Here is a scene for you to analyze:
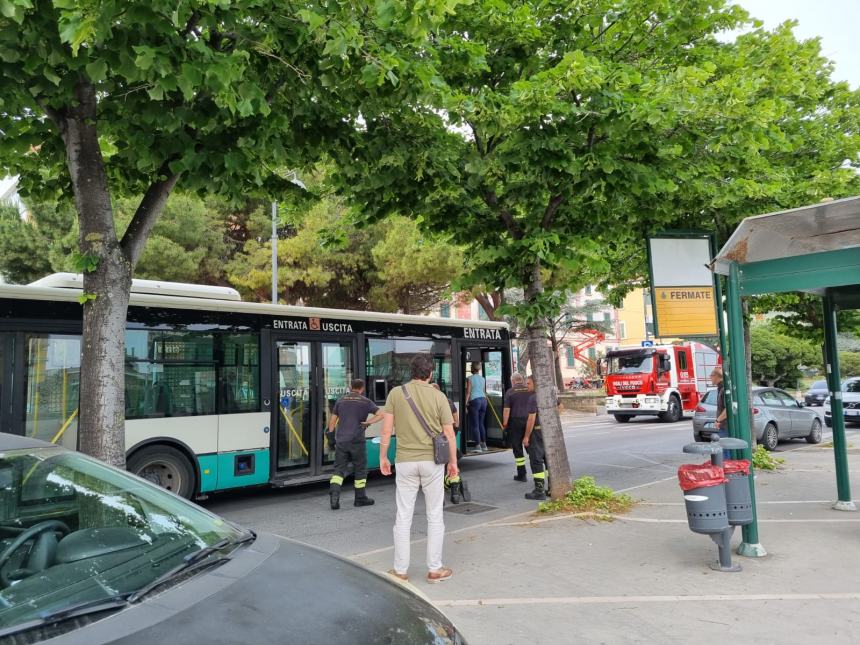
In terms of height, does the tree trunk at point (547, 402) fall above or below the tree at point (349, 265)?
below

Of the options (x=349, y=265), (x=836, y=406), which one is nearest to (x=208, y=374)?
(x=836, y=406)

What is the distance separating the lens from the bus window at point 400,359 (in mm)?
10586

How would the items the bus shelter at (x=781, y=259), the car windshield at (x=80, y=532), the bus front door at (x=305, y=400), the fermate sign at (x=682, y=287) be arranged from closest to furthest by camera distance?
the car windshield at (x=80, y=532), the bus shelter at (x=781, y=259), the fermate sign at (x=682, y=287), the bus front door at (x=305, y=400)

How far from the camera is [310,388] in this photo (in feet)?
32.3

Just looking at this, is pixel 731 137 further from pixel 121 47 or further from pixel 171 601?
pixel 171 601

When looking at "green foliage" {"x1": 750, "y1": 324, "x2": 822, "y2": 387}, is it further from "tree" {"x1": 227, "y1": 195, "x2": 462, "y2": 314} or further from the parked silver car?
"tree" {"x1": 227, "y1": 195, "x2": 462, "y2": 314}

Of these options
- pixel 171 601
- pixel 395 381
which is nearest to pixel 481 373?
pixel 395 381

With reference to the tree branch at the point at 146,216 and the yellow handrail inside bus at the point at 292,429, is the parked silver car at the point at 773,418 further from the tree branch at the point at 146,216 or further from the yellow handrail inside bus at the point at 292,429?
the tree branch at the point at 146,216

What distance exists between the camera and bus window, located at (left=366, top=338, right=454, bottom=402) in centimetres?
1059

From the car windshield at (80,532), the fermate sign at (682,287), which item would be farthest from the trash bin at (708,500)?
the car windshield at (80,532)

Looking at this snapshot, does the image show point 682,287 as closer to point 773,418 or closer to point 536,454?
point 536,454

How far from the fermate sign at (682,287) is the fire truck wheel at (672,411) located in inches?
659

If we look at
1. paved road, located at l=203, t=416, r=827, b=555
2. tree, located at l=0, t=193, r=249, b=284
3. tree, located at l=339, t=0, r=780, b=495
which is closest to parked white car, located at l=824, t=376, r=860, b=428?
paved road, located at l=203, t=416, r=827, b=555

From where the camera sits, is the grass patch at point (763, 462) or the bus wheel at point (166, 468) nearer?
the bus wheel at point (166, 468)
